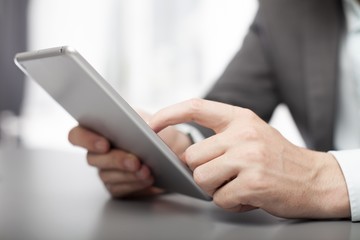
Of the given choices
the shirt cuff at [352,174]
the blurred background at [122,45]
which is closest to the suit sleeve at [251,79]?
the shirt cuff at [352,174]

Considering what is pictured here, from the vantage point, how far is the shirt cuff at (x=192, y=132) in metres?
0.83

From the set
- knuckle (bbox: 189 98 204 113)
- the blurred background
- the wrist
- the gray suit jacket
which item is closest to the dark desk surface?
the wrist

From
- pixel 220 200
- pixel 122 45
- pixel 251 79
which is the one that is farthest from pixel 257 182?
pixel 122 45

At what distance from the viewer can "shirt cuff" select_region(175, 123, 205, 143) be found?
835mm

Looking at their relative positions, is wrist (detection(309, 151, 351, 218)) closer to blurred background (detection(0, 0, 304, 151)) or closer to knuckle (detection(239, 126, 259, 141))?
knuckle (detection(239, 126, 259, 141))

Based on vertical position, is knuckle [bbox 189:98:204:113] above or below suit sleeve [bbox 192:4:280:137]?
above

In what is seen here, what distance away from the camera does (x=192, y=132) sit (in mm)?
883

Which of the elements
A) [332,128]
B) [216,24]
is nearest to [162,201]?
[332,128]

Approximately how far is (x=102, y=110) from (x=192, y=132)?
13.2 inches

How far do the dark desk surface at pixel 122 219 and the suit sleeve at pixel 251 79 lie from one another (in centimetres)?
49

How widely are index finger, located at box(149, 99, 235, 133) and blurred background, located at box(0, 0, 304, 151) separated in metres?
2.84

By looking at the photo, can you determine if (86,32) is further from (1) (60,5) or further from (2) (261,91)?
(2) (261,91)

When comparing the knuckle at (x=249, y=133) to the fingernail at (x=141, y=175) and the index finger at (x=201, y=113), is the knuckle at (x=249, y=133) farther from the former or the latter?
the fingernail at (x=141, y=175)

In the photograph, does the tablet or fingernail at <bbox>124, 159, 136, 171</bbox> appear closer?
the tablet
